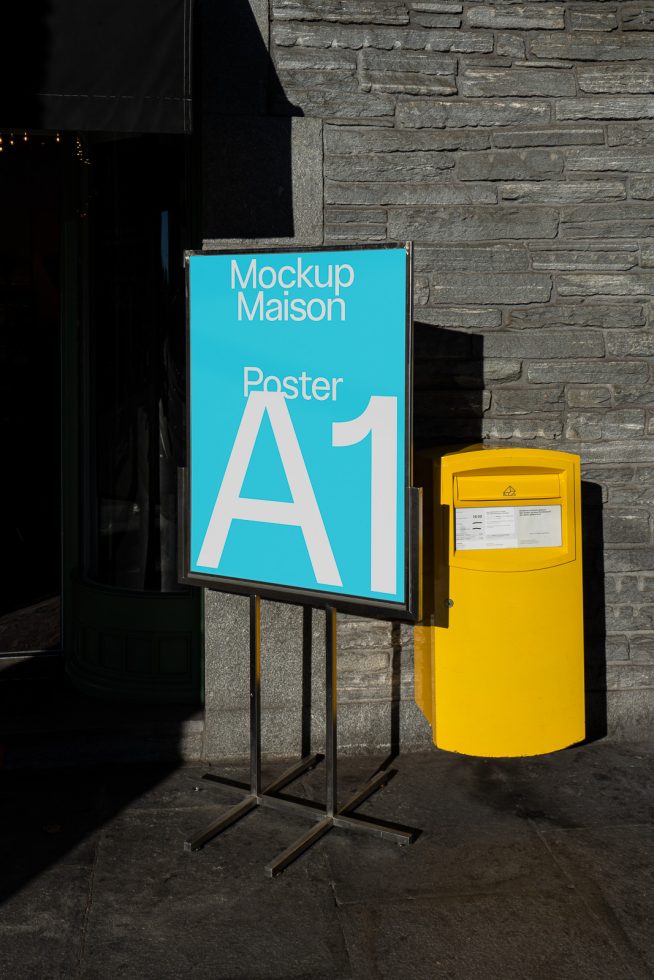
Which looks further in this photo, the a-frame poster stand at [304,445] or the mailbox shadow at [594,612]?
the mailbox shadow at [594,612]

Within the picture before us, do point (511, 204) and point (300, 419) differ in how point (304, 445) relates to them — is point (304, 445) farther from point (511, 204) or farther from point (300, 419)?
point (511, 204)

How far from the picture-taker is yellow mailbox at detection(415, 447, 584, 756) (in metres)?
4.78

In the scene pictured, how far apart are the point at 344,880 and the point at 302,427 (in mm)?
1670

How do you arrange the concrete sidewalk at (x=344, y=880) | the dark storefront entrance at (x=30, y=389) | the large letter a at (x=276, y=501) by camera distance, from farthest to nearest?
the dark storefront entrance at (x=30, y=389) < the large letter a at (x=276, y=501) < the concrete sidewalk at (x=344, y=880)

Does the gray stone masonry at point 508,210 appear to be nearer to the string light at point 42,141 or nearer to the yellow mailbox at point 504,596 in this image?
the yellow mailbox at point 504,596

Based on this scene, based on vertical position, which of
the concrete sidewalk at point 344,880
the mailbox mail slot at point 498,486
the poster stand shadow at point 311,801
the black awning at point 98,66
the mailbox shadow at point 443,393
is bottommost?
the concrete sidewalk at point 344,880

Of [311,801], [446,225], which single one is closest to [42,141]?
[446,225]

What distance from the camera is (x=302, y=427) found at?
4391 millimetres

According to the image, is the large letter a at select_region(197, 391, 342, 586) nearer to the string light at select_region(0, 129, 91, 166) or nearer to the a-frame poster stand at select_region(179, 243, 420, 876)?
the a-frame poster stand at select_region(179, 243, 420, 876)

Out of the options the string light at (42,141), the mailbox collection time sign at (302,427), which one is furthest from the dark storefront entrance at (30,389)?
the mailbox collection time sign at (302,427)

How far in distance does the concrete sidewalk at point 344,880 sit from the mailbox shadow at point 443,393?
0.81 meters

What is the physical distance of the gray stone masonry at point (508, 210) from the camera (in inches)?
208

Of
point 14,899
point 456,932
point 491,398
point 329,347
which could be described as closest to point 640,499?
point 491,398

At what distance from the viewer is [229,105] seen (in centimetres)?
519
